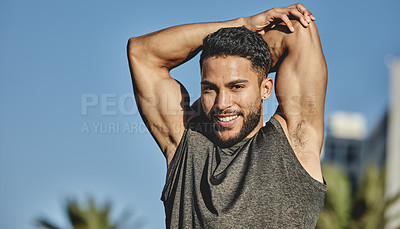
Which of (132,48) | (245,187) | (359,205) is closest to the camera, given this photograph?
(245,187)

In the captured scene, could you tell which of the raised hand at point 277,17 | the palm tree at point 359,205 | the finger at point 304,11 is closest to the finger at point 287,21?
the raised hand at point 277,17

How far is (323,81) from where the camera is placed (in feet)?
12.9

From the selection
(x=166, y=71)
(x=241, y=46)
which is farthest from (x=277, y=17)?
(x=166, y=71)

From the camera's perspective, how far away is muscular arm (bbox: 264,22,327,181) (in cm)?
390

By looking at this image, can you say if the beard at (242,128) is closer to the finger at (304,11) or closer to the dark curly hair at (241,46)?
the dark curly hair at (241,46)

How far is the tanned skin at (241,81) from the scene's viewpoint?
3875 millimetres

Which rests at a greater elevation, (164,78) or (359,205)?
(164,78)

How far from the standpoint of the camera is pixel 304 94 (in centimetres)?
391

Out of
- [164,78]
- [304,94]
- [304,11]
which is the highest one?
[304,11]

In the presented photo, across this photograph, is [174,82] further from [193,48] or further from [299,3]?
[299,3]

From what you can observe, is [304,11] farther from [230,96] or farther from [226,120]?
[226,120]

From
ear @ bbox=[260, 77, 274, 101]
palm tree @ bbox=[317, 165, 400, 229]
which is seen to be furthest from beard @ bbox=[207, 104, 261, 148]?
palm tree @ bbox=[317, 165, 400, 229]

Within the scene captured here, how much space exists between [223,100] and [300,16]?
85 centimetres

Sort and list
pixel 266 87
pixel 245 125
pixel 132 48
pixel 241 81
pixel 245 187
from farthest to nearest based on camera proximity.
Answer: pixel 132 48
pixel 266 87
pixel 245 125
pixel 241 81
pixel 245 187
